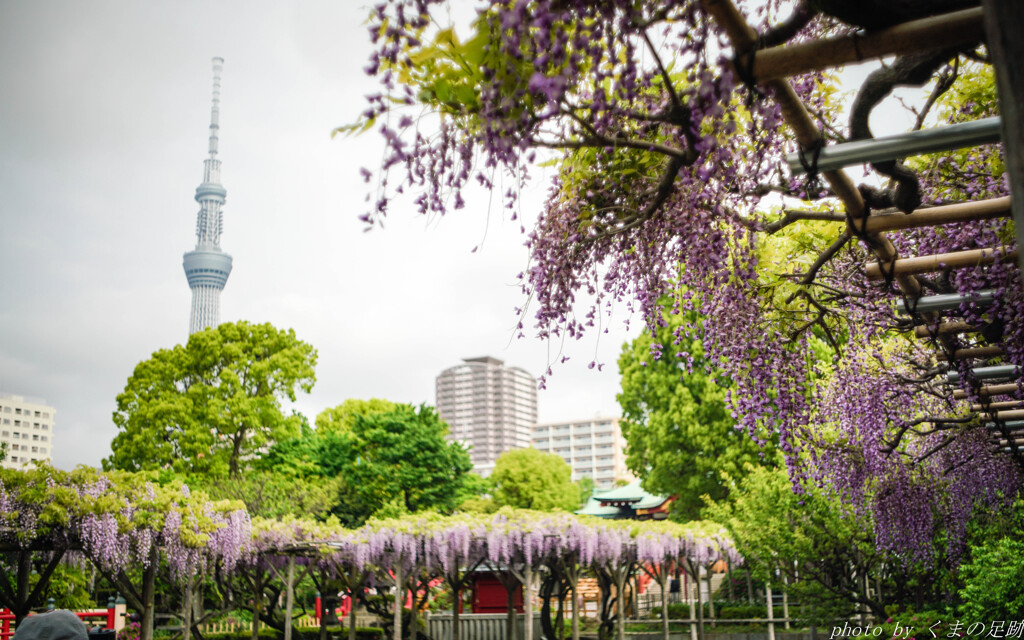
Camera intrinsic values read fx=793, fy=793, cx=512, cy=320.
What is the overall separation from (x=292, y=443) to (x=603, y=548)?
10.7 metres

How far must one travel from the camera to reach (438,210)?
7.35ft

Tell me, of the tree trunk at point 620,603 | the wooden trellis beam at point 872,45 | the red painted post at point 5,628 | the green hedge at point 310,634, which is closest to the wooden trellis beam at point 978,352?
the wooden trellis beam at point 872,45

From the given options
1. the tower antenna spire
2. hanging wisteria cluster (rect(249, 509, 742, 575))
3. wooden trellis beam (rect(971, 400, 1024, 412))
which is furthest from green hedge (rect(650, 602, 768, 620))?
the tower antenna spire

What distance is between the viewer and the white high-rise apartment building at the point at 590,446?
409 ft

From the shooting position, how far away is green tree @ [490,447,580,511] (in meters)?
36.8

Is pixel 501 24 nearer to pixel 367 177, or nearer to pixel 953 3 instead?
pixel 367 177

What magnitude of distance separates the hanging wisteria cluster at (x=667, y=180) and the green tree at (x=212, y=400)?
18.8 m

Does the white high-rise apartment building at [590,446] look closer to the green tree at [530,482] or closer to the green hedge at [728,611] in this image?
the green tree at [530,482]

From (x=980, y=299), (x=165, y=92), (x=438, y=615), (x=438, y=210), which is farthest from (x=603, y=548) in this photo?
(x=165, y=92)

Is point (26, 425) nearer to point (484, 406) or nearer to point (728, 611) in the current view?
point (484, 406)

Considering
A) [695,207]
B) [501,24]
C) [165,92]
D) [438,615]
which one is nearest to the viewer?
[501,24]

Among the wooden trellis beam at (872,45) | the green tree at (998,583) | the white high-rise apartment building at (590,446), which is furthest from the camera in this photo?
the white high-rise apartment building at (590,446)

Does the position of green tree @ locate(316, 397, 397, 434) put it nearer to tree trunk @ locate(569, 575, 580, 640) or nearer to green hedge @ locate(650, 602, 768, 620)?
green hedge @ locate(650, 602, 768, 620)

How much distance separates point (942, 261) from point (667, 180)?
1.24 metres
